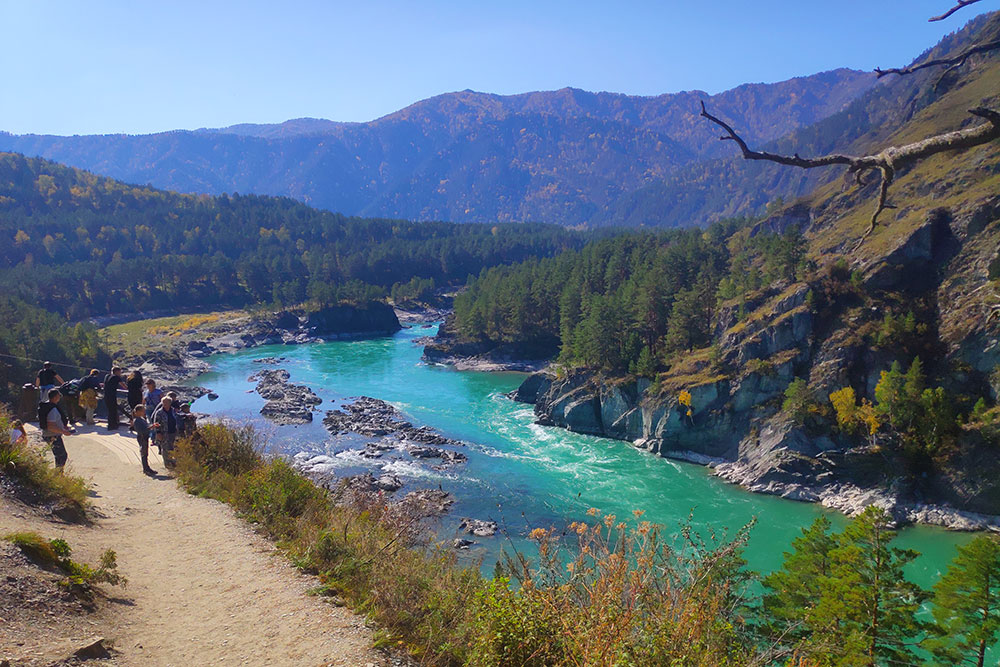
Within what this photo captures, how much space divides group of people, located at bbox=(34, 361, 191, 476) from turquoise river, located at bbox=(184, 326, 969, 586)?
5.43 meters

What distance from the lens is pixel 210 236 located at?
460 ft

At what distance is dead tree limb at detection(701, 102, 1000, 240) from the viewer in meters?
3.49

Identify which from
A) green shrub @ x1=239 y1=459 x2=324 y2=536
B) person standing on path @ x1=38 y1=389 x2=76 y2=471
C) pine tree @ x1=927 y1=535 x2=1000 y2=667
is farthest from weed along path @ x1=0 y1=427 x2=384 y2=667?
pine tree @ x1=927 y1=535 x2=1000 y2=667

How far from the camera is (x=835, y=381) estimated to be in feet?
120

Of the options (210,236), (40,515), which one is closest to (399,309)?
(210,236)

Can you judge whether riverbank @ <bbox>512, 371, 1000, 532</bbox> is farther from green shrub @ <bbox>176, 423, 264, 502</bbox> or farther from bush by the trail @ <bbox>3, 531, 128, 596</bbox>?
bush by the trail @ <bbox>3, 531, 128, 596</bbox>

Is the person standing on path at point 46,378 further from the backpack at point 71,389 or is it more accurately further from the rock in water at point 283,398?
the rock in water at point 283,398

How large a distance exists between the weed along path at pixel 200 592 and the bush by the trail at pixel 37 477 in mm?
573

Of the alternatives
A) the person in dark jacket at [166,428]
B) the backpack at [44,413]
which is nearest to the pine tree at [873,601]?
the person in dark jacket at [166,428]

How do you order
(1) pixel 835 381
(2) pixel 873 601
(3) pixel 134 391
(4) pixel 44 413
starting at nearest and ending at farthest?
(2) pixel 873 601, (4) pixel 44 413, (3) pixel 134 391, (1) pixel 835 381

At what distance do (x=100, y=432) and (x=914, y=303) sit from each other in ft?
146

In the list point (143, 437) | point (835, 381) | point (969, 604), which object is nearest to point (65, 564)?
point (143, 437)

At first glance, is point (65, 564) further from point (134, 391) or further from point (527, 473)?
point (527, 473)

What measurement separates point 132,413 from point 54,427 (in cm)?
307
